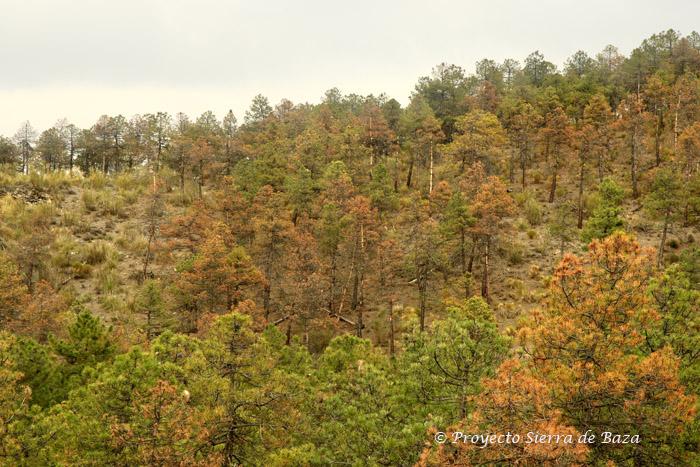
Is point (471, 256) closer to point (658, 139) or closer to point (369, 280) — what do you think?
point (369, 280)

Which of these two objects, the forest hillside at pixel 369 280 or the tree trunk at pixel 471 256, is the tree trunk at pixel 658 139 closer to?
the forest hillside at pixel 369 280

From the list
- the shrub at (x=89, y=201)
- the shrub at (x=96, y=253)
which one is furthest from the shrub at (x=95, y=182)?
the shrub at (x=96, y=253)

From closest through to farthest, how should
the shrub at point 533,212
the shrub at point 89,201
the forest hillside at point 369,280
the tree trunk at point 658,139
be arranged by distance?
1. the forest hillside at point 369,280
2. the shrub at point 533,212
3. the tree trunk at point 658,139
4. the shrub at point 89,201

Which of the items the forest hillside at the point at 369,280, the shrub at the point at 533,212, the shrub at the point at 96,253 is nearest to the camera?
the forest hillside at the point at 369,280

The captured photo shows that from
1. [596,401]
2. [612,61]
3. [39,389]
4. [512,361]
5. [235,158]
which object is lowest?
[39,389]

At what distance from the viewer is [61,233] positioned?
Result: 4697 centimetres

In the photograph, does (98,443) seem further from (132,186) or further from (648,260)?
(132,186)

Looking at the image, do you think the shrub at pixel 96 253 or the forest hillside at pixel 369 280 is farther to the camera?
the shrub at pixel 96 253

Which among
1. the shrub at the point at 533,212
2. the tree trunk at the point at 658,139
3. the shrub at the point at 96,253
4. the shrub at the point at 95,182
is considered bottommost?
the shrub at the point at 96,253

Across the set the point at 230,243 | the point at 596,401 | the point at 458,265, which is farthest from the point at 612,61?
the point at 596,401

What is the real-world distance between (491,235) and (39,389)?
2927 cm

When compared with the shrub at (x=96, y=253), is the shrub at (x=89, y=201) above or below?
above

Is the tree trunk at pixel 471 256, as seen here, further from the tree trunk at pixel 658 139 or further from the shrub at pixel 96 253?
the shrub at pixel 96 253

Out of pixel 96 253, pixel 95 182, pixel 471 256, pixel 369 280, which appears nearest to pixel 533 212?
pixel 471 256
